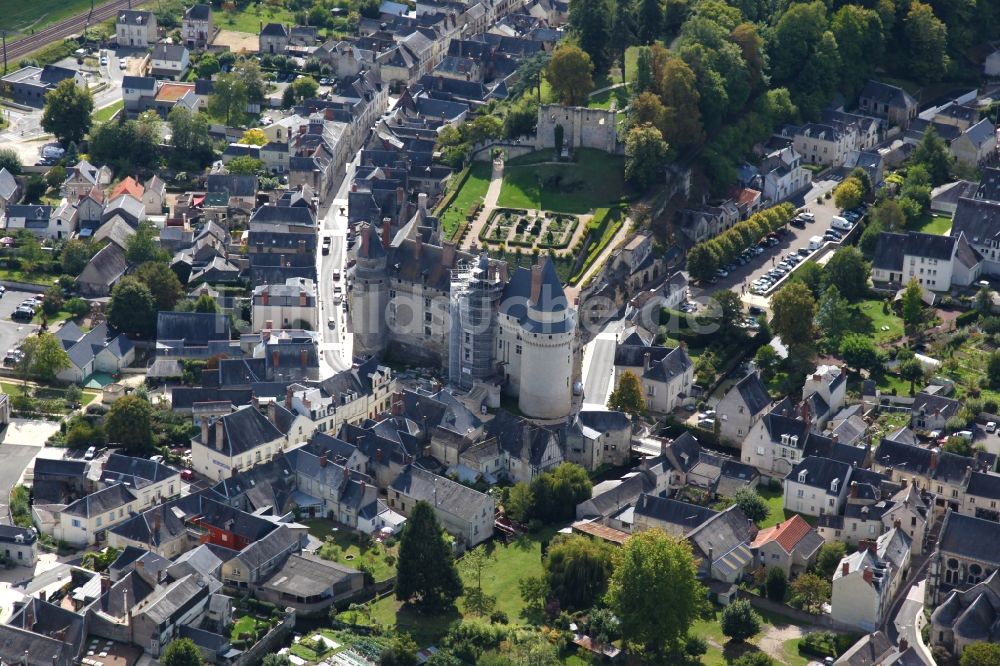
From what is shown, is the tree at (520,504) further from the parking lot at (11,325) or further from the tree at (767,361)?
the parking lot at (11,325)

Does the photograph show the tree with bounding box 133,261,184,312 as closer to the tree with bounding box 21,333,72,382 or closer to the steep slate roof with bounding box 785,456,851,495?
the tree with bounding box 21,333,72,382

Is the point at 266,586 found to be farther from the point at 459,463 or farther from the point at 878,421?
the point at 878,421

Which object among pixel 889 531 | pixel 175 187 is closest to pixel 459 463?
pixel 889 531

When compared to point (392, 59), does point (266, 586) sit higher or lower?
lower

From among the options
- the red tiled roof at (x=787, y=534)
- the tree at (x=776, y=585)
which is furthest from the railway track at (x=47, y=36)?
the tree at (x=776, y=585)

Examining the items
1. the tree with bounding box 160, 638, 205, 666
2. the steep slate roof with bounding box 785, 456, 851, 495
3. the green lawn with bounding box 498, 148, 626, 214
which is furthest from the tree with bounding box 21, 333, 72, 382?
the steep slate roof with bounding box 785, 456, 851, 495

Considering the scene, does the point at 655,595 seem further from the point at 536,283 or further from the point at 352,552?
the point at 536,283
